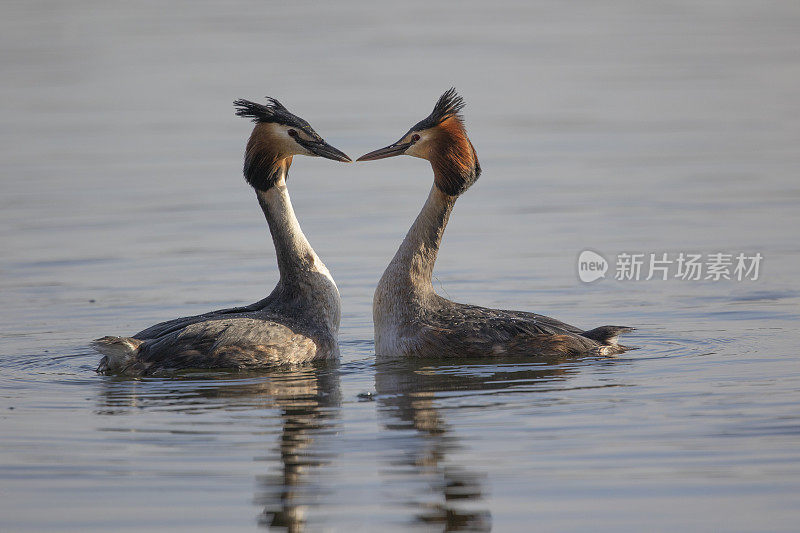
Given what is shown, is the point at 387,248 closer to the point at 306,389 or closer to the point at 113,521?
the point at 306,389

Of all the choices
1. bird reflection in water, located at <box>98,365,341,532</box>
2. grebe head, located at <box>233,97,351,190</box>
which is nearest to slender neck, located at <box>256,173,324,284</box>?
grebe head, located at <box>233,97,351,190</box>

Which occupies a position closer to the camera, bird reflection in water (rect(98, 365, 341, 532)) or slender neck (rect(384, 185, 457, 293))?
bird reflection in water (rect(98, 365, 341, 532))

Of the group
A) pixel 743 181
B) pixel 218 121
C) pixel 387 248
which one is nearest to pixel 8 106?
pixel 218 121

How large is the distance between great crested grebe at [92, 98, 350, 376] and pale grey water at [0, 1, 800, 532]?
11.5 inches

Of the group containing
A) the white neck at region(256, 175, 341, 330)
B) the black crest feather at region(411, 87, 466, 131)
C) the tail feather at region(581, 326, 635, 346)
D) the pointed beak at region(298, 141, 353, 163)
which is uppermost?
the black crest feather at region(411, 87, 466, 131)

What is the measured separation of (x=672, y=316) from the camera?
12219 mm

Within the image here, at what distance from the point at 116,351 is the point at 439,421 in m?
2.75

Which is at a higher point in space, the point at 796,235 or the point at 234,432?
the point at 796,235

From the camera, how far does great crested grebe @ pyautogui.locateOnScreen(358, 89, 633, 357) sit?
10625mm

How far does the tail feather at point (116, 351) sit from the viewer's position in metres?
10.0

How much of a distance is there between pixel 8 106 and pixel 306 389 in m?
15.5

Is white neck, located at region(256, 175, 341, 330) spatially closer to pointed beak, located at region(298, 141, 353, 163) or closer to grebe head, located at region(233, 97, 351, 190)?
grebe head, located at region(233, 97, 351, 190)

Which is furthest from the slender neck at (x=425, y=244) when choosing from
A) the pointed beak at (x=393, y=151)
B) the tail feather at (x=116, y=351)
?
the tail feather at (x=116, y=351)

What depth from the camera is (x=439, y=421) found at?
28.9 ft
